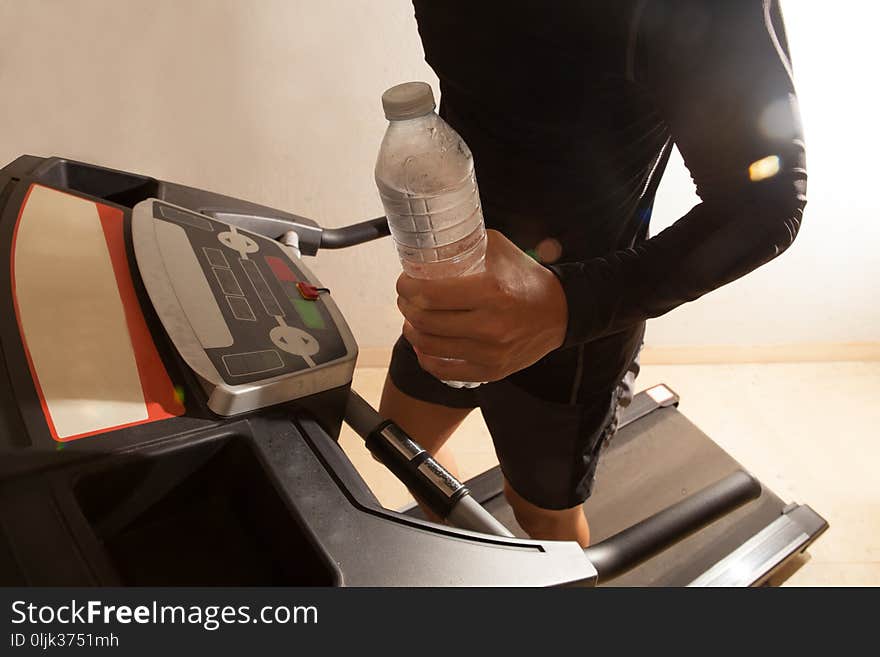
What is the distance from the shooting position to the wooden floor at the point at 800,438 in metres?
1.74

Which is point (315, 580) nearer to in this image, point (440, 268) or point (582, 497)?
point (440, 268)

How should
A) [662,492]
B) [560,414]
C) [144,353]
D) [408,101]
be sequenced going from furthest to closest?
[662,492] → [560,414] → [144,353] → [408,101]

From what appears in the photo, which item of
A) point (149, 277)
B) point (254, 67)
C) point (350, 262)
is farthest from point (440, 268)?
point (350, 262)

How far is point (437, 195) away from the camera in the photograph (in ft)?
2.29

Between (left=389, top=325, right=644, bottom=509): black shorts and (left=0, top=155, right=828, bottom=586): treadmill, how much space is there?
243 millimetres

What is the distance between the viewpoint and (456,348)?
714 millimetres

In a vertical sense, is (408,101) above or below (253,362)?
above

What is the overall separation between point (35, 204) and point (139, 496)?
453 millimetres

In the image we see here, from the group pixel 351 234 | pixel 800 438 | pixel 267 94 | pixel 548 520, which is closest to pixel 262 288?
pixel 351 234

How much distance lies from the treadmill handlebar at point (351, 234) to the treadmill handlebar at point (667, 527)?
0.68m

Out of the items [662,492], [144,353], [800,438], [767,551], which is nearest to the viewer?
[144,353]

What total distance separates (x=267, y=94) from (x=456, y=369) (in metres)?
1.20

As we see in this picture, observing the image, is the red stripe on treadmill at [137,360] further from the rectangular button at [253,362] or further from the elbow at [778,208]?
the elbow at [778,208]

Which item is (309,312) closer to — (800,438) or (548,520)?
(548,520)
